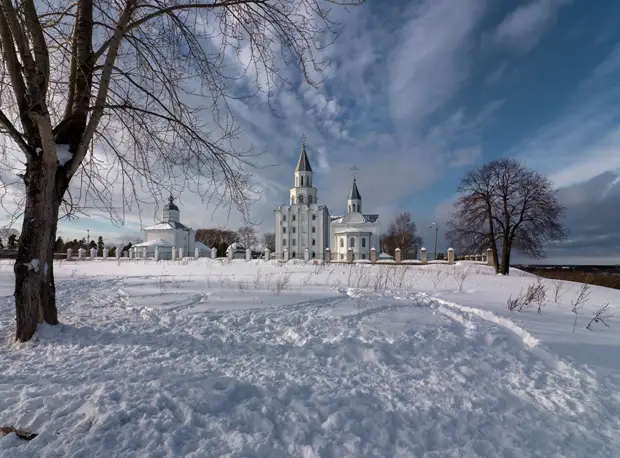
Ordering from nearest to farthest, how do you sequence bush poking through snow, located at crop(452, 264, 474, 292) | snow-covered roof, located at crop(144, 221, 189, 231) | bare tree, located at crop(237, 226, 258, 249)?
bush poking through snow, located at crop(452, 264, 474, 292) → snow-covered roof, located at crop(144, 221, 189, 231) → bare tree, located at crop(237, 226, 258, 249)

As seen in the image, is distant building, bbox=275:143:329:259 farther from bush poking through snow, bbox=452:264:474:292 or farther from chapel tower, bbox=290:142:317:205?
bush poking through snow, bbox=452:264:474:292

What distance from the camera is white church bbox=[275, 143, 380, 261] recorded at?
54.4 metres

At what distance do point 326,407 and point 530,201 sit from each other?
24.6 m

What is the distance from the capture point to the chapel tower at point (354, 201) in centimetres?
5909

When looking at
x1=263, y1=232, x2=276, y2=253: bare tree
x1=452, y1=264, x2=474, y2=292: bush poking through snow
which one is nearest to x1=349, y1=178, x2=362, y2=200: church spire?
x1=263, y1=232, x2=276, y2=253: bare tree

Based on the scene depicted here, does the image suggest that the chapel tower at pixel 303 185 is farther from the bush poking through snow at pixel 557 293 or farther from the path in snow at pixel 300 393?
the path in snow at pixel 300 393

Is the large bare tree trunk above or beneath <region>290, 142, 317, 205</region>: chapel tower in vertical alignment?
beneath

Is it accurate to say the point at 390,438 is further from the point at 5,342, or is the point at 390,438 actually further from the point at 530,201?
the point at 530,201

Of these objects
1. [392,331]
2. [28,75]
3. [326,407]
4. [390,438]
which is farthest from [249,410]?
[28,75]

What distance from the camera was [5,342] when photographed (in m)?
4.21

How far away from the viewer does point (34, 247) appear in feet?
14.1

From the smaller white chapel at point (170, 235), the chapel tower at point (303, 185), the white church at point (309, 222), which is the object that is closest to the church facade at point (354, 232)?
the white church at point (309, 222)

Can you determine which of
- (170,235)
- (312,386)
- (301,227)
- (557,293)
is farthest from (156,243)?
(312,386)

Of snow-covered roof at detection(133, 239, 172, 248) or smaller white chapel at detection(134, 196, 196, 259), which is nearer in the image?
snow-covered roof at detection(133, 239, 172, 248)
